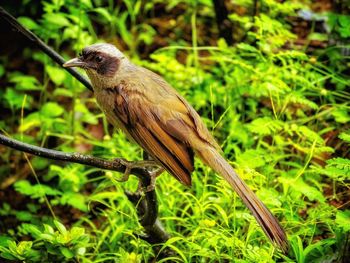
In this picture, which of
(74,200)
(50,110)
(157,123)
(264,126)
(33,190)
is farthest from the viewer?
(50,110)

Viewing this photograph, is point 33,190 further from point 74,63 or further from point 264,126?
point 264,126

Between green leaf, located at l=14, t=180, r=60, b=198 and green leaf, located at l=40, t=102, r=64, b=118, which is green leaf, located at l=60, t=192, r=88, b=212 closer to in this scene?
green leaf, located at l=14, t=180, r=60, b=198

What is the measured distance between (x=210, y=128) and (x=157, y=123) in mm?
1404

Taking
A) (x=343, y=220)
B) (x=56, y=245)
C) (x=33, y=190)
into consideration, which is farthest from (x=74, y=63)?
(x=343, y=220)

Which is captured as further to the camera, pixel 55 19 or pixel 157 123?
pixel 55 19

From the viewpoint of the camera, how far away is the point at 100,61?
137 inches

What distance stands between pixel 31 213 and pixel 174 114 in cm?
197

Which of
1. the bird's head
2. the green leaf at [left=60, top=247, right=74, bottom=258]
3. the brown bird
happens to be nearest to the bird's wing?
the brown bird

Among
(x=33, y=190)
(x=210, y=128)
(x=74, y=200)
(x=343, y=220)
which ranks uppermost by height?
(x=343, y=220)

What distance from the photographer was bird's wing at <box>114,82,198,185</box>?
10.5 feet

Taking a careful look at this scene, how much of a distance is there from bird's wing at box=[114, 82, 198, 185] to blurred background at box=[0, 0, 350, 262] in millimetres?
298

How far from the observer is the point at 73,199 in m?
4.30

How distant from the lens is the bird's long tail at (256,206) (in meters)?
2.69

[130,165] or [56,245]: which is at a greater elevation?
[130,165]
